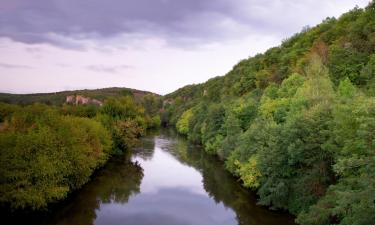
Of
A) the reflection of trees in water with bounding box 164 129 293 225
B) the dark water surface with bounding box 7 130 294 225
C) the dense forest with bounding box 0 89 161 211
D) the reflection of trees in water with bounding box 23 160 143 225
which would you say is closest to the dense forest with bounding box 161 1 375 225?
the reflection of trees in water with bounding box 164 129 293 225

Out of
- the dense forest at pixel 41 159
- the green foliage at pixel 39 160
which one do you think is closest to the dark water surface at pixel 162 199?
the dense forest at pixel 41 159

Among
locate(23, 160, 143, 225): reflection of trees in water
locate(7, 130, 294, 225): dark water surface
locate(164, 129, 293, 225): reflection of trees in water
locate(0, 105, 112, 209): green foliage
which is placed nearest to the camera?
locate(0, 105, 112, 209): green foliage

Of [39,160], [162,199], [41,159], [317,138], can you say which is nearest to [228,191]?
[162,199]

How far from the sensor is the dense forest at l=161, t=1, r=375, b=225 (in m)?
20.4

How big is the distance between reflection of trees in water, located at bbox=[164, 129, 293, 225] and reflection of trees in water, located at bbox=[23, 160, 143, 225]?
31.6 ft

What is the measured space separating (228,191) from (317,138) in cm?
1851

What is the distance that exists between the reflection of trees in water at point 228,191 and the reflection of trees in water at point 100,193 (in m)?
9.63

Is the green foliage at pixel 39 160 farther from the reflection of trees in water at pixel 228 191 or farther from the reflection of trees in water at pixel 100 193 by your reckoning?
the reflection of trees in water at pixel 228 191

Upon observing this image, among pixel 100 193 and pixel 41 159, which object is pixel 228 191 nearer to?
pixel 100 193

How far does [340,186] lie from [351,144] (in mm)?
2782

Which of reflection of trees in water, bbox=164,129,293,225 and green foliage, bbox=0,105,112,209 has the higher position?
green foliage, bbox=0,105,112,209

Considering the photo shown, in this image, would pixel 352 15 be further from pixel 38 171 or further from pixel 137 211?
pixel 38 171

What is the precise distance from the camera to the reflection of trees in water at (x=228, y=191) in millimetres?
36803

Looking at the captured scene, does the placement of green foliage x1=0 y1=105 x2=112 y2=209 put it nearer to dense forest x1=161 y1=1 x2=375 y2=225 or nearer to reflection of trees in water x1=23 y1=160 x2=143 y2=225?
reflection of trees in water x1=23 y1=160 x2=143 y2=225
